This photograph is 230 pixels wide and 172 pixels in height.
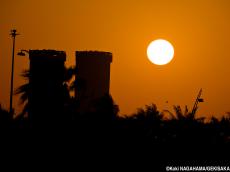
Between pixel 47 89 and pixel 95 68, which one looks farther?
pixel 95 68

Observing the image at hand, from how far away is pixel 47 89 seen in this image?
51.4 m

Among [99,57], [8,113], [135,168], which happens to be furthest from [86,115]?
[99,57]

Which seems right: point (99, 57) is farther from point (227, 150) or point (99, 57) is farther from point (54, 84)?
point (227, 150)

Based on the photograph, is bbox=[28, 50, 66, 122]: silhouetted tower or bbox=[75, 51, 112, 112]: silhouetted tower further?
bbox=[75, 51, 112, 112]: silhouetted tower

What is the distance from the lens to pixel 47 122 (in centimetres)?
3950

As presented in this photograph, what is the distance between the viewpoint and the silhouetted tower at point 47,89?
4484 cm

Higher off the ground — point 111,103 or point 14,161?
point 111,103

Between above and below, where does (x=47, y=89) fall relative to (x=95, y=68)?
below

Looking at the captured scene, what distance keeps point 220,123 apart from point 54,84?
1377 cm

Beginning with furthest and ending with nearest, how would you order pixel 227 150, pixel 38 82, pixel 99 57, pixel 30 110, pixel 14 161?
1. pixel 99 57
2. pixel 38 82
3. pixel 30 110
4. pixel 227 150
5. pixel 14 161

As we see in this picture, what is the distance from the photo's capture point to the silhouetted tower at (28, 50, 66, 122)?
44844 millimetres

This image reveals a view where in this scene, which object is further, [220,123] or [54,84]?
[54,84]

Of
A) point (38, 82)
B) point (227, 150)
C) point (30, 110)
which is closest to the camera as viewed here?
point (227, 150)

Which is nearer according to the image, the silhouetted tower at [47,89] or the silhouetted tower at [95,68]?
the silhouetted tower at [47,89]
